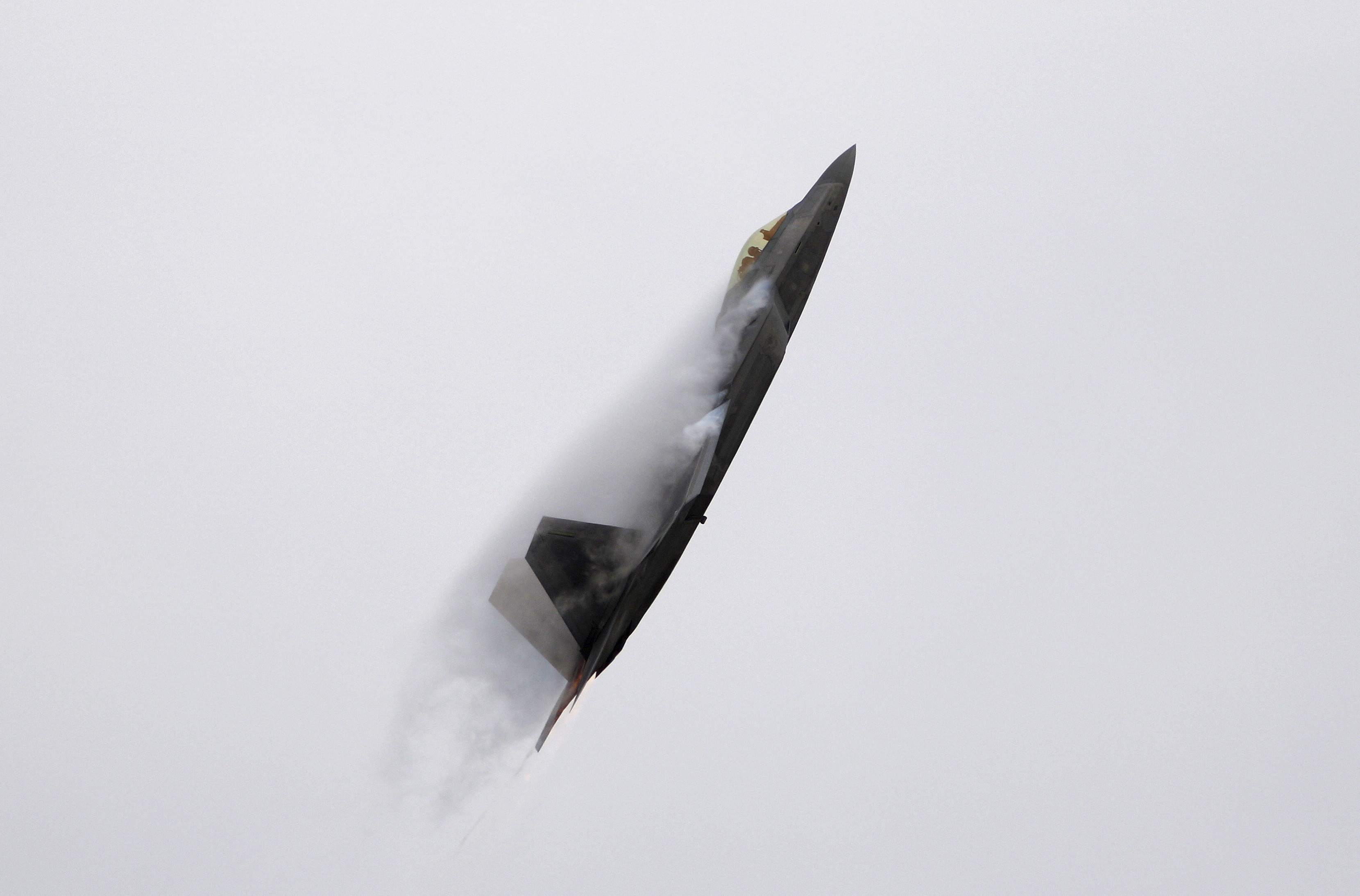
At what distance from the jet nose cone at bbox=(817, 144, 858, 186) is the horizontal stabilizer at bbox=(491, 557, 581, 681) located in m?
18.5

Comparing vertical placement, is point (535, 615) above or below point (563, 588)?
below

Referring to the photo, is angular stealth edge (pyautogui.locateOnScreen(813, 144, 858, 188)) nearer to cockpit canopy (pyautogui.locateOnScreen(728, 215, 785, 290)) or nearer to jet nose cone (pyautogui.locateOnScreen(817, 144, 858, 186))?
jet nose cone (pyautogui.locateOnScreen(817, 144, 858, 186))

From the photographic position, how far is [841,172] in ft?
106

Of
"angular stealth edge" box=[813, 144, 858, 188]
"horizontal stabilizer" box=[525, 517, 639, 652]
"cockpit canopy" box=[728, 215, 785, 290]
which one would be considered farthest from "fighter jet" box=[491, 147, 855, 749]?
"angular stealth edge" box=[813, 144, 858, 188]

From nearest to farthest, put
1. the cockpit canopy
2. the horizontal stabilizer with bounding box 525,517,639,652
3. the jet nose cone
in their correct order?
the horizontal stabilizer with bounding box 525,517,639,652 → the cockpit canopy → the jet nose cone

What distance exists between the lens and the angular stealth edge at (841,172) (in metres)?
32.1

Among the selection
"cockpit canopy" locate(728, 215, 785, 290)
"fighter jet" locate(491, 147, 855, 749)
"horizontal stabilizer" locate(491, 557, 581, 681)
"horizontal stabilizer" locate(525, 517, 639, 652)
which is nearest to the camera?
"fighter jet" locate(491, 147, 855, 749)

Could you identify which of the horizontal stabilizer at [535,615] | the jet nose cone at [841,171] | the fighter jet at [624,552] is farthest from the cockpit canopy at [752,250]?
the horizontal stabilizer at [535,615]

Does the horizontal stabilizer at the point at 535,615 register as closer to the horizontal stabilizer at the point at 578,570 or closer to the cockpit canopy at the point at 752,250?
the horizontal stabilizer at the point at 578,570

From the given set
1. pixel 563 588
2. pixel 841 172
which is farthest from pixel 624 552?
pixel 841 172

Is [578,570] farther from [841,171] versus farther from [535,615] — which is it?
[841,171]

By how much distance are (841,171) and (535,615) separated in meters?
20.3

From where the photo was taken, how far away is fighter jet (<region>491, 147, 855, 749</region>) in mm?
23734

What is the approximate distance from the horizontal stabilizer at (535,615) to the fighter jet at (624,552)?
3 centimetres
